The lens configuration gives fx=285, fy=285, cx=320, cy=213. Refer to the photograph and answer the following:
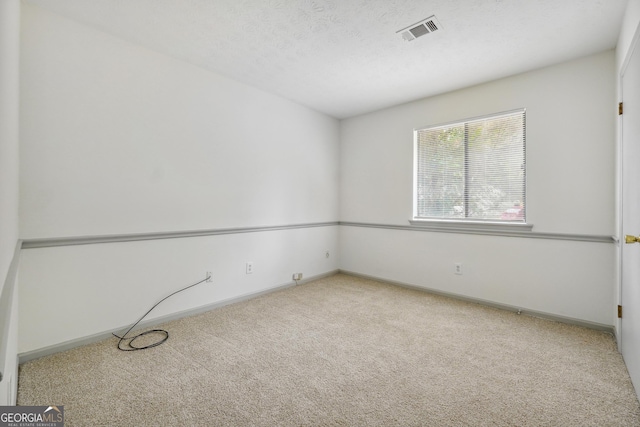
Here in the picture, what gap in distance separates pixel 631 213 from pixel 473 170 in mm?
1609

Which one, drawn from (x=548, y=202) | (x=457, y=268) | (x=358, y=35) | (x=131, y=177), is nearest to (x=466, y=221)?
(x=457, y=268)

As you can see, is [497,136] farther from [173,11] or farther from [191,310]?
[191,310]

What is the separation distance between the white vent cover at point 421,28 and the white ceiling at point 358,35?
0.04 m

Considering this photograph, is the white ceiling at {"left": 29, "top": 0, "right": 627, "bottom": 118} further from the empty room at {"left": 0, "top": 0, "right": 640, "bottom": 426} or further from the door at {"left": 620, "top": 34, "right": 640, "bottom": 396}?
the door at {"left": 620, "top": 34, "right": 640, "bottom": 396}

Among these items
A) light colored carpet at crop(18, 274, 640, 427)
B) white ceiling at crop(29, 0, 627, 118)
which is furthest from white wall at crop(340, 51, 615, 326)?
light colored carpet at crop(18, 274, 640, 427)

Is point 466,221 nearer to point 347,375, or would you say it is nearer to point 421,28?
point 421,28

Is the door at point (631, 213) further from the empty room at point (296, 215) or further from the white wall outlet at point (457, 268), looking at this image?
the white wall outlet at point (457, 268)

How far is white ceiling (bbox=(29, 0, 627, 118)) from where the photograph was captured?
6.51 ft

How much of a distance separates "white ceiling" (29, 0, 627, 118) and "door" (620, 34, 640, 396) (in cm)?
61

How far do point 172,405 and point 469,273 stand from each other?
3060 millimetres

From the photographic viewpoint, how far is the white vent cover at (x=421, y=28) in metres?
2.12

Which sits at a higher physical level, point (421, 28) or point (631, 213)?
point (421, 28)

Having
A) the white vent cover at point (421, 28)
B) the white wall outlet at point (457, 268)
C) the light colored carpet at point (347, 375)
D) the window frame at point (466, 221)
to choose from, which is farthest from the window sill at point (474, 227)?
the white vent cover at point (421, 28)

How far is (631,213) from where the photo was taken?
1.77 m
